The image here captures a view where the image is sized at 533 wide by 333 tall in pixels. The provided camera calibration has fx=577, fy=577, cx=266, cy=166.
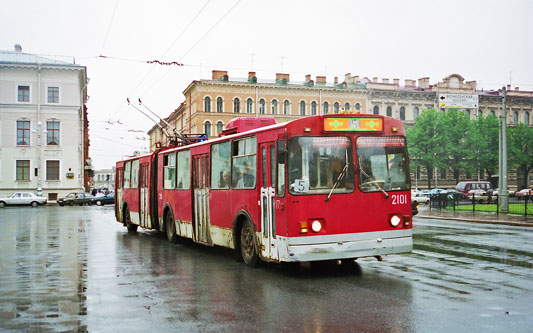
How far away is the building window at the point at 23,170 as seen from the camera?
6072 cm

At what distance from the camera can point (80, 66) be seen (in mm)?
62562

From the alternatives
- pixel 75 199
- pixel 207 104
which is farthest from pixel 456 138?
pixel 75 199

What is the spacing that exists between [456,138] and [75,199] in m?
46.1

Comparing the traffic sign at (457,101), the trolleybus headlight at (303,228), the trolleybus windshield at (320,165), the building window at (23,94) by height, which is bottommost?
the trolleybus headlight at (303,228)

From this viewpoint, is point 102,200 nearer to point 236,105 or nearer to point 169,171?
point 236,105

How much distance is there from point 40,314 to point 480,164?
7320cm

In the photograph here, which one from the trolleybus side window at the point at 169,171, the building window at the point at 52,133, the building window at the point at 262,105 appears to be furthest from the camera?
the building window at the point at 262,105

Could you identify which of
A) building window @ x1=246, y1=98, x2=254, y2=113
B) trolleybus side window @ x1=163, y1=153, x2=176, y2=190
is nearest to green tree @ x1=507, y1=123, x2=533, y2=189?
building window @ x1=246, y1=98, x2=254, y2=113

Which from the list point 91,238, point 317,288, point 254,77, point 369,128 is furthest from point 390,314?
point 254,77

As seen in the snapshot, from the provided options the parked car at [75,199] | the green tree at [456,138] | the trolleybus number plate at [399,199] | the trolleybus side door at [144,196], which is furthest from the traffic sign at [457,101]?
the green tree at [456,138]

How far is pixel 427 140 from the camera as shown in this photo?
71.2 metres

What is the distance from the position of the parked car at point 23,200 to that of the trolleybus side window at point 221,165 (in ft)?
153

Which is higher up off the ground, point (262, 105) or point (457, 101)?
point (262, 105)

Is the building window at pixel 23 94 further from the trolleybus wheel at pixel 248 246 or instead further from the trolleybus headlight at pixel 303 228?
the trolleybus headlight at pixel 303 228
